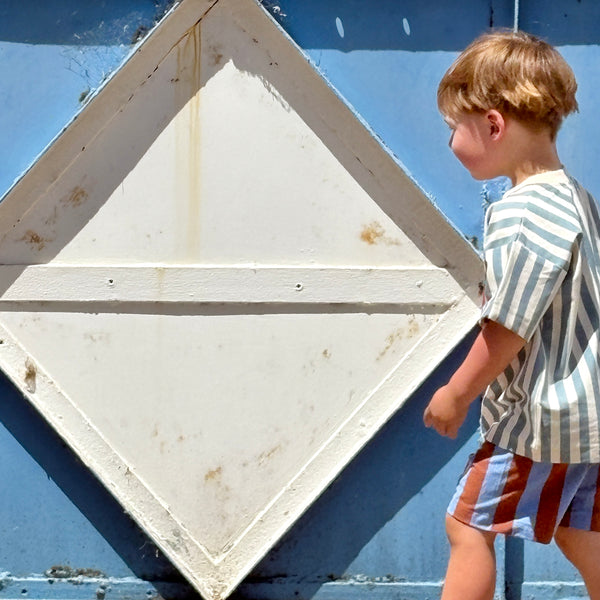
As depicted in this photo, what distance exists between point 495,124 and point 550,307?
371mm

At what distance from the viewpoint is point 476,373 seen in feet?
7.00

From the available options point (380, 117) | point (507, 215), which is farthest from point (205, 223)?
point (507, 215)

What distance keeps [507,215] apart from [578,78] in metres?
0.81

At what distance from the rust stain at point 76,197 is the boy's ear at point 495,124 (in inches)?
41.5

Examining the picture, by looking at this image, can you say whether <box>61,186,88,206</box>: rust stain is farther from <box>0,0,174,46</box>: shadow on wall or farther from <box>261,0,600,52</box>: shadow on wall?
<box>261,0,600,52</box>: shadow on wall

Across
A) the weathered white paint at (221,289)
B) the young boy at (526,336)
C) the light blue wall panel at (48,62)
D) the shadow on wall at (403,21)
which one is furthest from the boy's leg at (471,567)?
the light blue wall panel at (48,62)

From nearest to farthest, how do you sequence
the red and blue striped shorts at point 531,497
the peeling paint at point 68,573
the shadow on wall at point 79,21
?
the red and blue striped shorts at point 531,497, the shadow on wall at point 79,21, the peeling paint at point 68,573

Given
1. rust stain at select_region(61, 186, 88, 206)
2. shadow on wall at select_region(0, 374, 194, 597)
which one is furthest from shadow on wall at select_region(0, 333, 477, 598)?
rust stain at select_region(61, 186, 88, 206)

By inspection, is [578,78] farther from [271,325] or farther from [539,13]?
[271,325]

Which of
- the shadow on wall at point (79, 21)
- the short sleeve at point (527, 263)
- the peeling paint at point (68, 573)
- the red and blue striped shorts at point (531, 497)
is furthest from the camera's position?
the peeling paint at point (68, 573)

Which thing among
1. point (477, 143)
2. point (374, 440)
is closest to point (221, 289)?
point (374, 440)

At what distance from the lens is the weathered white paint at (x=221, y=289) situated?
107 inches

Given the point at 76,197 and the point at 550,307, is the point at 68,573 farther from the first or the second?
the point at 550,307

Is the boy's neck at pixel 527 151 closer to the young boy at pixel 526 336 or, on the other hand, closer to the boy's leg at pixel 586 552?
the young boy at pixel 526 336
